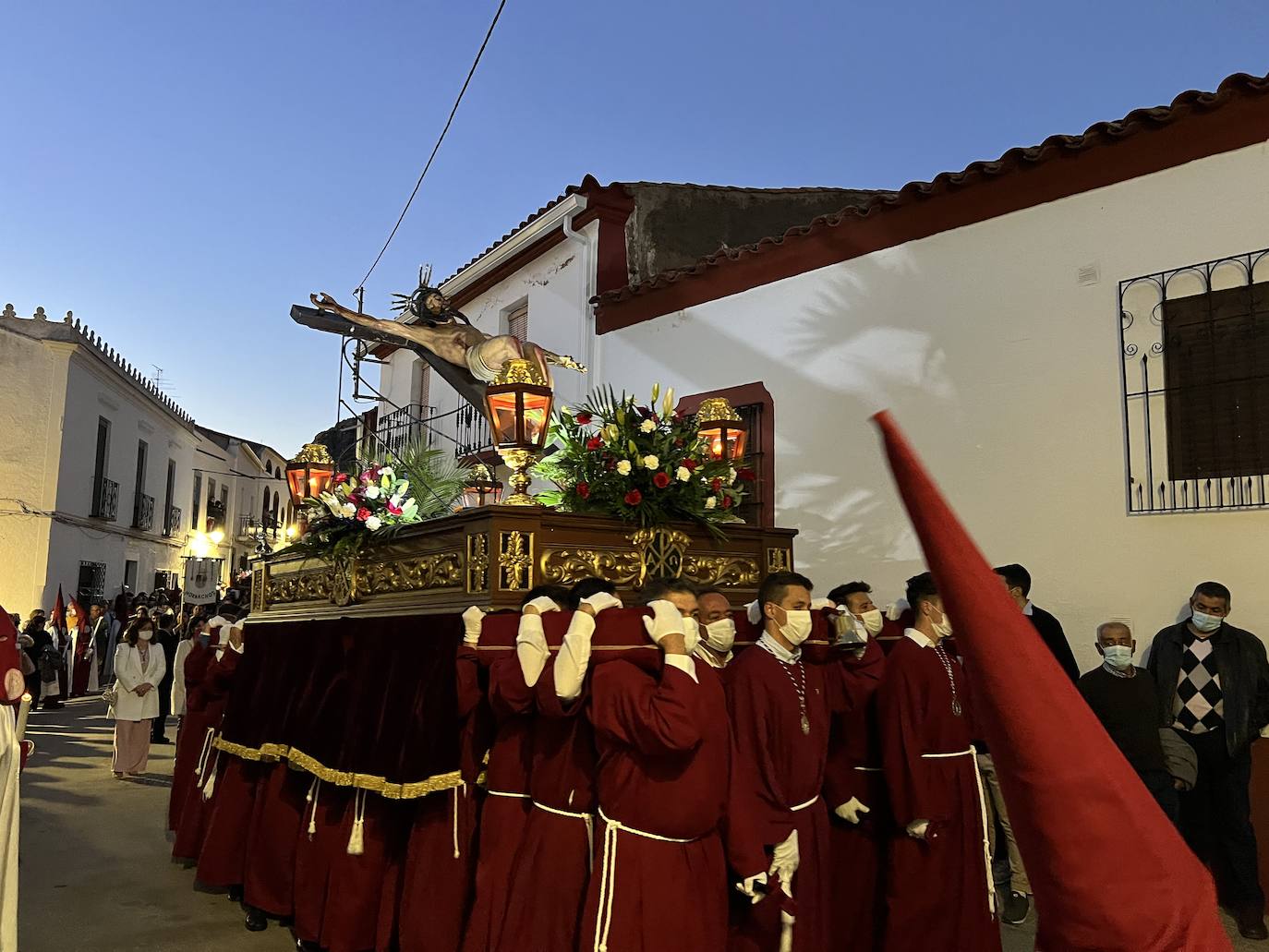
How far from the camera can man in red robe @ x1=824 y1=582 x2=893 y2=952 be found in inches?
189

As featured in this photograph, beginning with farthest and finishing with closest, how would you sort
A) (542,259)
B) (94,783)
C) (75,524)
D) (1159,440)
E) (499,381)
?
(75,524), (542,259), (94,783), (1159,440), (499,381)

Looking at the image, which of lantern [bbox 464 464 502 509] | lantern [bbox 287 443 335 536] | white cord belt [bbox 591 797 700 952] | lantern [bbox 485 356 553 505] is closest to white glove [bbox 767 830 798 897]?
white cord belt [bbox 591 797 700 952]

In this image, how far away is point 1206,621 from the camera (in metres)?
5.52

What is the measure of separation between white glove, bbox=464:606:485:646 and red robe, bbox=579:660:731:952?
0.92m

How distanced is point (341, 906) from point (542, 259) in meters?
8.23

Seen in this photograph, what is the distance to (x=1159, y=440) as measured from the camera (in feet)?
20.6

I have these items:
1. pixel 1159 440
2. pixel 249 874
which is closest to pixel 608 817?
pixel 249 874

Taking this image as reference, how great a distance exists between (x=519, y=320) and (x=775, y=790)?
937cm

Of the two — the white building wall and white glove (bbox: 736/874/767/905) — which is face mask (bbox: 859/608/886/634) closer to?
white glove (bbox: 736/874/767/905)

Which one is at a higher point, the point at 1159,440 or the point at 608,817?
the point at 1159,440

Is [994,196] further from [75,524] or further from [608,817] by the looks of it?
[75,524]

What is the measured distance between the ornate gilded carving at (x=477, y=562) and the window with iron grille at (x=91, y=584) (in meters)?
20.1

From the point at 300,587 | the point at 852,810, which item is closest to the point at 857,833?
the point at 852,810

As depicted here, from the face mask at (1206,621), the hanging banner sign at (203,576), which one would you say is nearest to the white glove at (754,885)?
the face mask at (1206,621)
